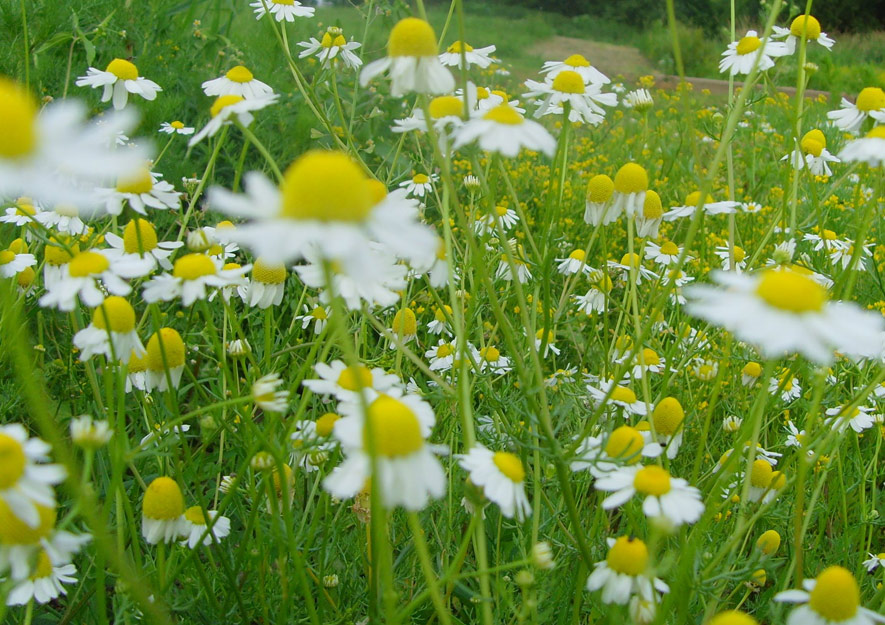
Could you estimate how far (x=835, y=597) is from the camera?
2.81 feet

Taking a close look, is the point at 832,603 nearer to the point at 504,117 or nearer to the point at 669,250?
the point at 504,117

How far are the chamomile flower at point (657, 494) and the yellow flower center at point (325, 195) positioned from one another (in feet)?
1.51

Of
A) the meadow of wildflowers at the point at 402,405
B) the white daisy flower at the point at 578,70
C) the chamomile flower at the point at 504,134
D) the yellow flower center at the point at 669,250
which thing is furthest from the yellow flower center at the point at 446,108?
the yellow flower center at the point at 669,250

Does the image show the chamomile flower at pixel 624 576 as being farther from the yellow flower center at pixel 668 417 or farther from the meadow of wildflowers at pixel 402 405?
the yellow flower center at pixel 668 417

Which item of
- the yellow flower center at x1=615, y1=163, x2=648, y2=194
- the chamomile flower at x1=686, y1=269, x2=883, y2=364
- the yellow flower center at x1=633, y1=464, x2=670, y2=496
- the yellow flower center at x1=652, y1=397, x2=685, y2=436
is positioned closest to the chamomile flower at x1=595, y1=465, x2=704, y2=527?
the yellow flower center at x1=633, y1=464, x2=670, y2=496

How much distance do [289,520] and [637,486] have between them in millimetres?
401

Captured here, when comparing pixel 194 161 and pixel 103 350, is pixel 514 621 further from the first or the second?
pixel 194 161

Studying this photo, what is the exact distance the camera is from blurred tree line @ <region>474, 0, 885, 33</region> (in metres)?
10.9

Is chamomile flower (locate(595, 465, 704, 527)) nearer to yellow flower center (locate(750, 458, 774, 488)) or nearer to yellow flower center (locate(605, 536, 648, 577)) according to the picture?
yellow flower center (locate(605, 536, 648, 577))

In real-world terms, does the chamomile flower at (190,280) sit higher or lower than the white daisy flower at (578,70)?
lower

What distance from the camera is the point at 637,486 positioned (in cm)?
94

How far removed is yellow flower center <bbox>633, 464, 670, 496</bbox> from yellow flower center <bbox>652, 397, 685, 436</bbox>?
380 mm

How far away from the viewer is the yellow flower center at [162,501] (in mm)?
997

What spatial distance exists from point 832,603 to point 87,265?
908 millimetres
